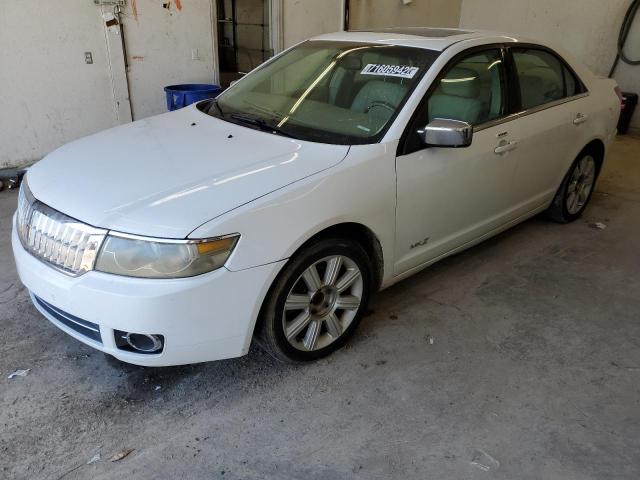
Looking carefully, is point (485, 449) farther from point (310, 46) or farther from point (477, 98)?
point (310, 46)

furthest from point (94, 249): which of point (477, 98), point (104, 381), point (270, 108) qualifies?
point (477, 98)

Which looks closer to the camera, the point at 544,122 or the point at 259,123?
the point at 259,123

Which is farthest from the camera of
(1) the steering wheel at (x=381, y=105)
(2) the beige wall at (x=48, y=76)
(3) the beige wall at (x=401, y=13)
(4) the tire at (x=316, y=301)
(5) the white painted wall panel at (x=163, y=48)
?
(3) the beige wall at (x=401, y=13)

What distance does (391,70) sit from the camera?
2.75 metres

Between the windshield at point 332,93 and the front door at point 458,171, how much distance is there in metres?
0.18

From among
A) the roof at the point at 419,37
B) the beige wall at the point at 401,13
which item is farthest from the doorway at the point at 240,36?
the roof at the point at 419,37

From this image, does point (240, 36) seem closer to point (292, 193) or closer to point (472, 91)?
point (472, 91)

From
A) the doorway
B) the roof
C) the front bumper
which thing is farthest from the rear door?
the doorway

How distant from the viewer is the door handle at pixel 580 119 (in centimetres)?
364

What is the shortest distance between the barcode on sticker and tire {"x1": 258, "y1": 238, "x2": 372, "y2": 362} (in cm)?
95

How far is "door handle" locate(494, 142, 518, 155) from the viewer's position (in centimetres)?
300

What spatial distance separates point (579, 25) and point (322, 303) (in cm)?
763

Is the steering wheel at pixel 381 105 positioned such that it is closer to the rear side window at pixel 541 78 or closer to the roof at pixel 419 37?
the roof at pixel 419 37

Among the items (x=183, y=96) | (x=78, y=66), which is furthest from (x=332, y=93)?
(x=78, y=66)
